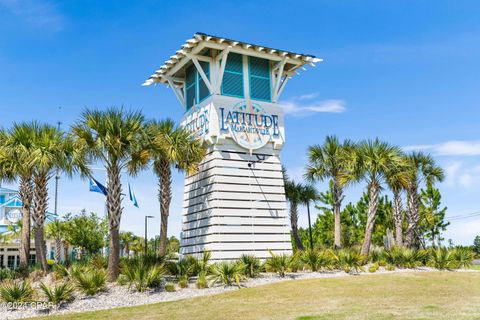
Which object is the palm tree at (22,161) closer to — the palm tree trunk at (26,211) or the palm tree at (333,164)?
the palm tree trunk at (26,211)

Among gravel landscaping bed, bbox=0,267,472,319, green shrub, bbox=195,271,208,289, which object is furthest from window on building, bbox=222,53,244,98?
green shrub, bbox=195,271,208,289

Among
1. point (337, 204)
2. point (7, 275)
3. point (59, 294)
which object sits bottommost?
point (59, 294)

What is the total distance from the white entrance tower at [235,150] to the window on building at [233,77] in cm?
6

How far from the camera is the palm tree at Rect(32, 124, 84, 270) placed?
Answer: 79.3ft

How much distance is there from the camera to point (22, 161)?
24.7 metres

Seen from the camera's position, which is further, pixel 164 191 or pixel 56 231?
pixel 56 231

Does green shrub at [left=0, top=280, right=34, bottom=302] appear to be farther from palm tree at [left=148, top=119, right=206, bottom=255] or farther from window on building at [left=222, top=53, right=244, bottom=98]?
window on building at [left=222, top=53, right=244, bottom=98]

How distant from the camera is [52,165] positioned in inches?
966

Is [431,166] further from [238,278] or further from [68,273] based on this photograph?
[68,273]

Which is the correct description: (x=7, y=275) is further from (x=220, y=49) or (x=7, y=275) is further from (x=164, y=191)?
(x=220, y=49)

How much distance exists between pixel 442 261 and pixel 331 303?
14.6 m

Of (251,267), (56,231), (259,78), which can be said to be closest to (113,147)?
(251,267)

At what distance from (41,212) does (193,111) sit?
10710mm

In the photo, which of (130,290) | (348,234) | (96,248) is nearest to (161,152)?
(130,290)
